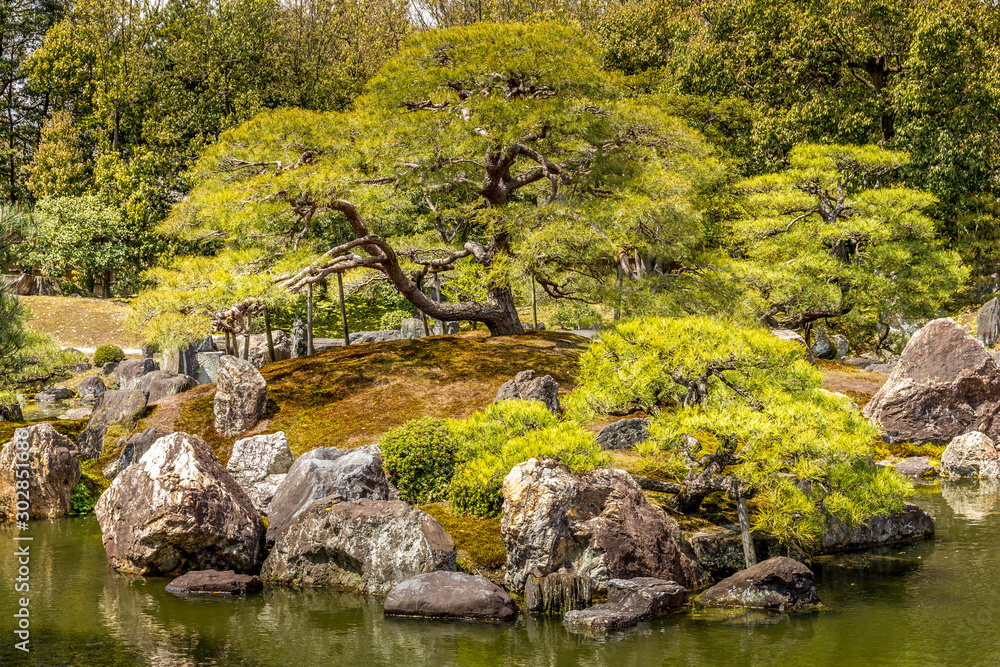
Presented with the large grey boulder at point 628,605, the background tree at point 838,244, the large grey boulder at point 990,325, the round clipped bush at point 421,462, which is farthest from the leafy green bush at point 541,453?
the large grey boulder at point 990,325

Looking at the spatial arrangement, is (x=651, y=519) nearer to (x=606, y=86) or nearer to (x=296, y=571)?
(x=296, y=571)

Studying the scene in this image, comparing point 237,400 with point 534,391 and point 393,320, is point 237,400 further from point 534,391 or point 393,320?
point 393,320

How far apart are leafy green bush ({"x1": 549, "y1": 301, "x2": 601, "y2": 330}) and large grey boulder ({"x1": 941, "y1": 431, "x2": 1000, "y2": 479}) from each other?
9248 mm

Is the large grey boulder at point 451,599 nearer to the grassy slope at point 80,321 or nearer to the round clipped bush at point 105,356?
the round clipped bush at point 105,356

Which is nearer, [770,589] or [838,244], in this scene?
[770,589]

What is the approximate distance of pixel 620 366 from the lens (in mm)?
12727

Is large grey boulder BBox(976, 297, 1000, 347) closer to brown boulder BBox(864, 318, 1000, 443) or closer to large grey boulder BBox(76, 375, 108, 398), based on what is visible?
brown boulder BBox(864, 318, 1000, 443)

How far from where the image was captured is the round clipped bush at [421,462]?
14742mm

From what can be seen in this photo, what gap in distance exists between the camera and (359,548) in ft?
40.5

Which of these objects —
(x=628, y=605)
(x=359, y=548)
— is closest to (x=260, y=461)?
(x=359, y=548)

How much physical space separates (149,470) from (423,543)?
463 cm

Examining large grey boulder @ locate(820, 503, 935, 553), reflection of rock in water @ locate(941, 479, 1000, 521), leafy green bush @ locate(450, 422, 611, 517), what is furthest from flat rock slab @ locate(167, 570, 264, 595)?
reflection of rock in water @ locate(941, 479, 1000, 521)

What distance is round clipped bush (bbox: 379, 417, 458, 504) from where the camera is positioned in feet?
48.4

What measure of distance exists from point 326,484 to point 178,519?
92.9 inches
